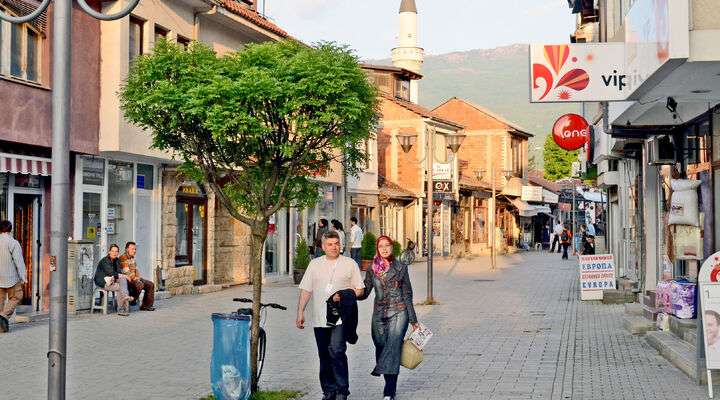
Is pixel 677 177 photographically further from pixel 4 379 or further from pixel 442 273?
pixel 442 273

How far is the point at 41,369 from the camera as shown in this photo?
1245 centimetres

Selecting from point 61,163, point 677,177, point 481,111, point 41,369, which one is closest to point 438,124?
point 481,111

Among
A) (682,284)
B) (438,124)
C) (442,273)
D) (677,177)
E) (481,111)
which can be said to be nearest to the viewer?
(682,284)

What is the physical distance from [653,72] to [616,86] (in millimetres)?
1430

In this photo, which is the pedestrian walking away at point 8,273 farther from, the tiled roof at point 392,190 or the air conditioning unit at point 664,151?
the tiled roof at point 392,190

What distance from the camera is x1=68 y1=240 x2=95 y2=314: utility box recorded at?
19188 millimetres

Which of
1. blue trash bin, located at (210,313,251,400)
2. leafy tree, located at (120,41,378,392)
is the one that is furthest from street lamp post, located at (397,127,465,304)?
blue trash bin, located at (210,313,251,400)

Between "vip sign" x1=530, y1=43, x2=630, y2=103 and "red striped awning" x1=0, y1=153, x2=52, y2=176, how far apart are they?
1039cm

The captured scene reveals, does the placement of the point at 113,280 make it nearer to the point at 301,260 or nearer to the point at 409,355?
Answer: the point at 301,260

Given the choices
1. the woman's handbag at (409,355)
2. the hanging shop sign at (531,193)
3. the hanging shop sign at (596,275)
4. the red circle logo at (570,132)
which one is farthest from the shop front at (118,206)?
the hanging shop sign at (531,193)

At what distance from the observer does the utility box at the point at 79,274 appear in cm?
1919

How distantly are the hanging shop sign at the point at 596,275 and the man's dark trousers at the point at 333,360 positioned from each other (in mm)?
13637

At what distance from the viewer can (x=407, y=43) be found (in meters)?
83.8

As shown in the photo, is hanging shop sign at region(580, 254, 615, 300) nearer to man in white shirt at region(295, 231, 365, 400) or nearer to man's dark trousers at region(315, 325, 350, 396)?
man in white shirt at region(295, 231, 365, 400)
